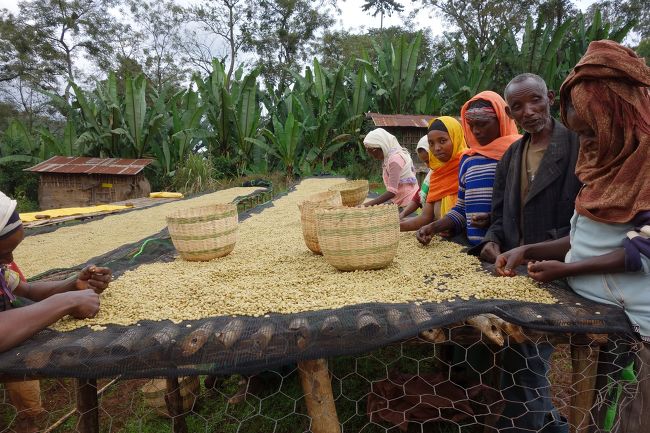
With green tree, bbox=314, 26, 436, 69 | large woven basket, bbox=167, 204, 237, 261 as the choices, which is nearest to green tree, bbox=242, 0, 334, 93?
green tree, bbox=314, 26, 436, 69

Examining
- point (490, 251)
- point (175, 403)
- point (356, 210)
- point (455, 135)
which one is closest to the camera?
point (356, 210)

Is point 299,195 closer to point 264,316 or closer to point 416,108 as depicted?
point 264,316

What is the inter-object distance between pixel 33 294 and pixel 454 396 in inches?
74.4

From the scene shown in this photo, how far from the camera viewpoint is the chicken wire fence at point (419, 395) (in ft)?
4.27

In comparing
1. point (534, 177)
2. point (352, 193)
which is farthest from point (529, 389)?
point (352, 193)

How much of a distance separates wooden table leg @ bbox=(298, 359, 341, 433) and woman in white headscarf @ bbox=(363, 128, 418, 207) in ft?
7.76

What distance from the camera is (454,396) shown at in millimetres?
2102

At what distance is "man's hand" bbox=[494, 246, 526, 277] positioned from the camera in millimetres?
1519

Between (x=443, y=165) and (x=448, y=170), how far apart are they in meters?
0.04

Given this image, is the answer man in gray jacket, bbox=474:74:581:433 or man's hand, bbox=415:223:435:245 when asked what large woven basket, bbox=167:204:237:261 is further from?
man in gray jacket, bbox=474:74:581:433

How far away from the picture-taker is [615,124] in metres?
1.21

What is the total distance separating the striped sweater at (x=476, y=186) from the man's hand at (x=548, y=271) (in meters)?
0.63

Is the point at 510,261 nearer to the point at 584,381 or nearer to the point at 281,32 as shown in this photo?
the point at 584,381

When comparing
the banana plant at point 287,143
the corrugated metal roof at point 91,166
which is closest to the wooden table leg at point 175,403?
the corrugated metal roof at point 91,166
